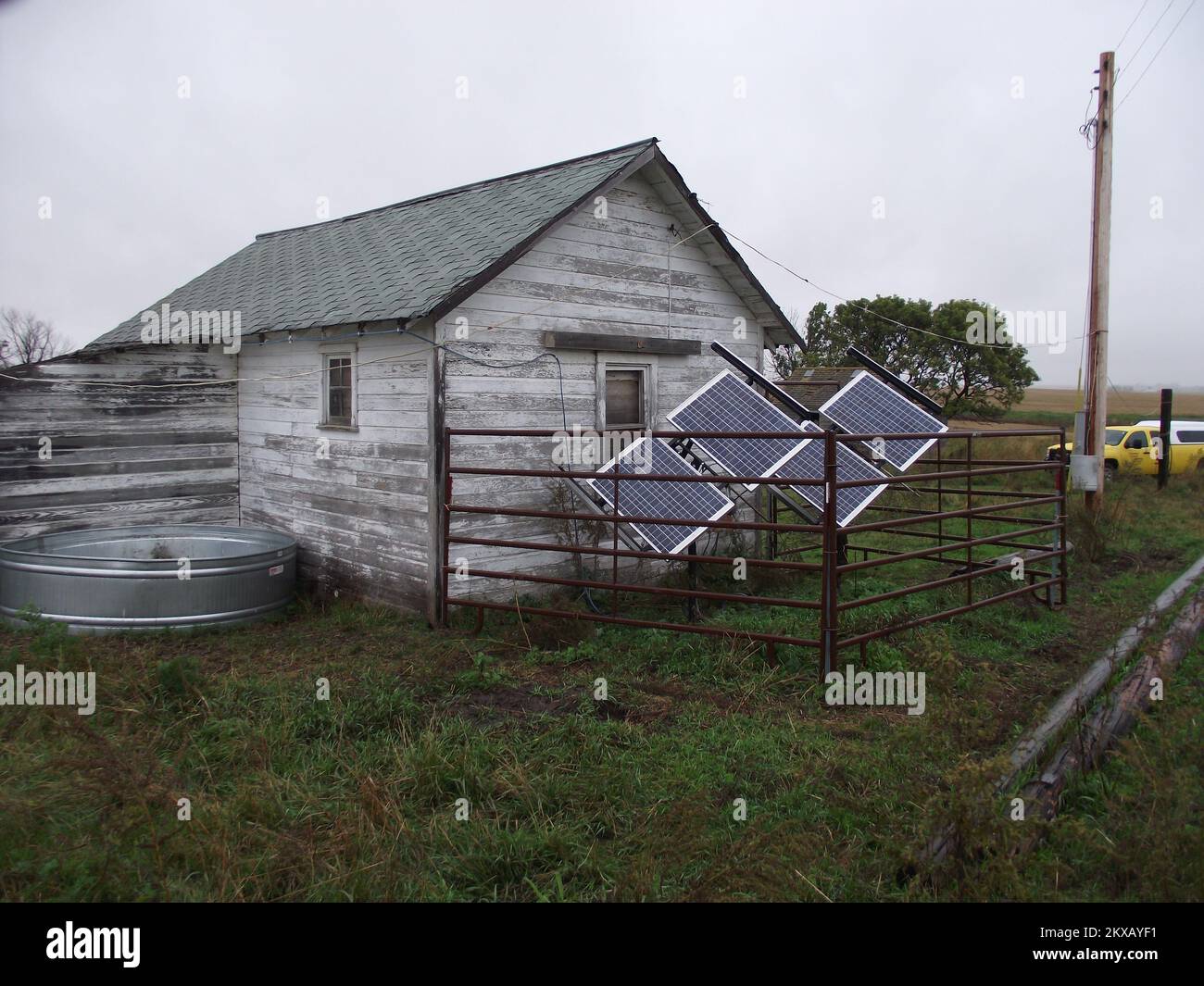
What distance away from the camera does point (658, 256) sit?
10617mm

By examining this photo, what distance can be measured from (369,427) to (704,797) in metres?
6.00

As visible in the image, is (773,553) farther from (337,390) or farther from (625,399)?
(337,390)

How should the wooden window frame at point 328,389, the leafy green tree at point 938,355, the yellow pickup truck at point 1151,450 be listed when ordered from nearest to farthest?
1. the wooden window frame at point 328,389
2. the yellow pickup truck at point 1151,450
3. the leafy green tree at point 938,355

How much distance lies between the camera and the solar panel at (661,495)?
26.2ft

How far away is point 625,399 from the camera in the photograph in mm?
10422

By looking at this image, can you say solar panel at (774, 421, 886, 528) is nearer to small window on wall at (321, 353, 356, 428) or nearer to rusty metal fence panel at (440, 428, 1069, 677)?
rusty metal fence panel at (440, 428, 1069, 677)

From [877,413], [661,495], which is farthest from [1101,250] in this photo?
[661,495]

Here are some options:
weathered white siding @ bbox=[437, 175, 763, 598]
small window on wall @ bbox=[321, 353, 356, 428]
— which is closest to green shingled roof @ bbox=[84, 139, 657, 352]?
weathered white siding @ bbox=[437, 175, 763, 598]

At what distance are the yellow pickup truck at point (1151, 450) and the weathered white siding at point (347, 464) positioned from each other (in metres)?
19.6

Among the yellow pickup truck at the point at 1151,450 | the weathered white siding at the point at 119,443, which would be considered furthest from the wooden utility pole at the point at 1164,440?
the weathered white siding at the point at 119,443

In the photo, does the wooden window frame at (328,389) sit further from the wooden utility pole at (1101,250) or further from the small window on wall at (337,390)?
the wooden utility pole at (1101,250)

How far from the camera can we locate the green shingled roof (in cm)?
889

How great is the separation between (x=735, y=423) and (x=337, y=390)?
4533 mm

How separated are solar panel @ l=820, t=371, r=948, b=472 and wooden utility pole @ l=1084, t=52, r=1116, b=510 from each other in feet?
23.7
